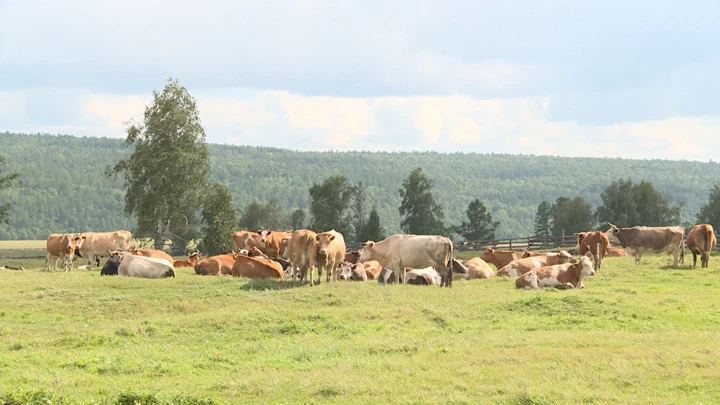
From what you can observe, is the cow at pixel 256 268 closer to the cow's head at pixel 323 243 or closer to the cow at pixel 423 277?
the cow's head at pixel 323 243

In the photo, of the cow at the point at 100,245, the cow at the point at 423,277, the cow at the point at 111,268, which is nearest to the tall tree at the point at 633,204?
the cow at the point at 100,245

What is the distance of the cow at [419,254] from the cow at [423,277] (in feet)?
0.87

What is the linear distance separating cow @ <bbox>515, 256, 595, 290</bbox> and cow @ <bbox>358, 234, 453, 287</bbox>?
2314 millimetres

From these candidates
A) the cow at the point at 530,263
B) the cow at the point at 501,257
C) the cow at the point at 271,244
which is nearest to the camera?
the cow at the point at 530,263

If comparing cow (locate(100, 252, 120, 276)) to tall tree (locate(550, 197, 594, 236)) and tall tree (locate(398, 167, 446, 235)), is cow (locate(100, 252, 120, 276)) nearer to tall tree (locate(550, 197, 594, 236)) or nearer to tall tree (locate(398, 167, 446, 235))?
tall tree (locate(398, 167, 446, 235))

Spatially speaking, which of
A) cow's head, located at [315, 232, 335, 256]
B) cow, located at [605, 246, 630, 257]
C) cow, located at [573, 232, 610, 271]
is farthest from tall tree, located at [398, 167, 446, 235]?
cow's head, located at [315, 232, 335, 256]

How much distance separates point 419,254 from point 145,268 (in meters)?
9.41

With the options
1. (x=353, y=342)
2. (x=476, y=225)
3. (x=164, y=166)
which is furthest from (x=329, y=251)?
(x=476, y=225)

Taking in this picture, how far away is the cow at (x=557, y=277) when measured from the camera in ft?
89.4

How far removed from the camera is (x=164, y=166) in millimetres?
60844

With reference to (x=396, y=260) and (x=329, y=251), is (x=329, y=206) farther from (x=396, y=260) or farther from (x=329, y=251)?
(x=329, y=251)

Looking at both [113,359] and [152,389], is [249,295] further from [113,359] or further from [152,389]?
[152,389]

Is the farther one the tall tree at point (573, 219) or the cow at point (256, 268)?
the tall tree at point (573, 219)

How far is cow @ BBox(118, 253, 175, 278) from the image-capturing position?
101 ft
